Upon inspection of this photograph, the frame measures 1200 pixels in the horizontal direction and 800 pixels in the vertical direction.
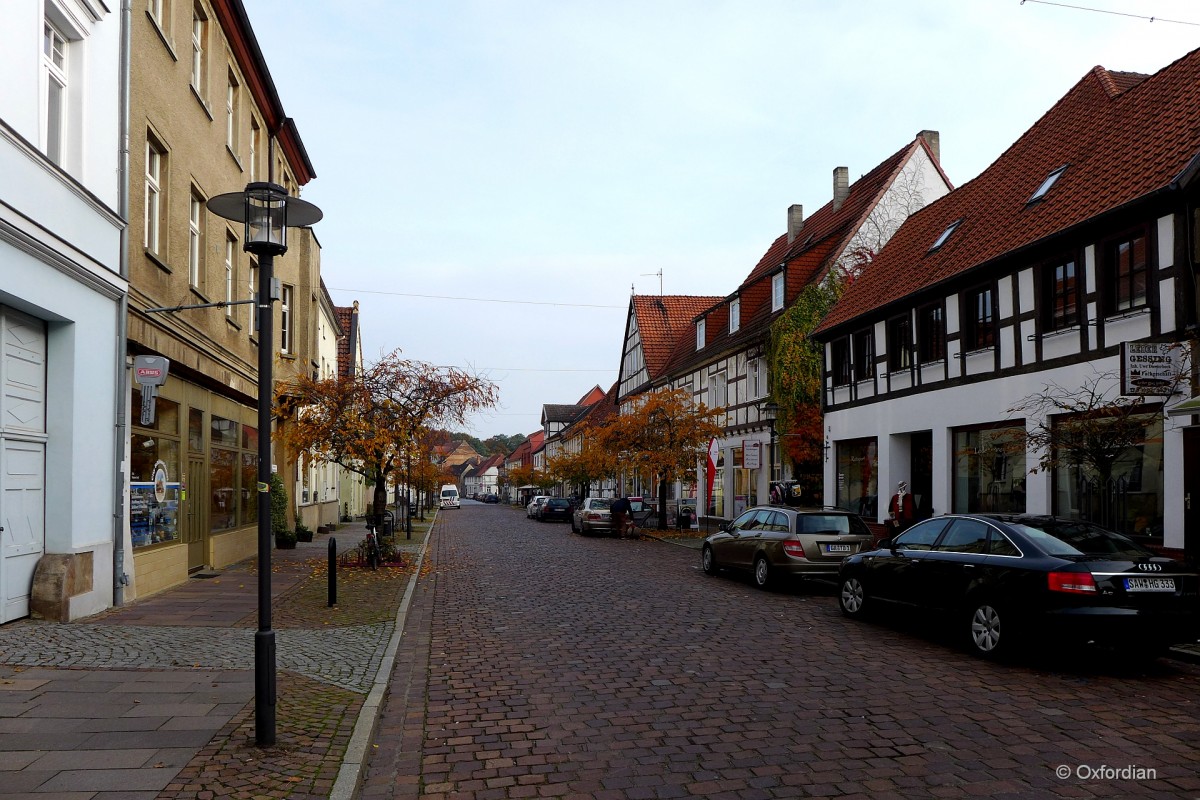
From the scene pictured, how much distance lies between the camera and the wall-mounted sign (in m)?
12.2

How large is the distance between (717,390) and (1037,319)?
821 inches

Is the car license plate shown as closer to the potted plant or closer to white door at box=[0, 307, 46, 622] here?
white door at box=[0, 307, 46, 622]

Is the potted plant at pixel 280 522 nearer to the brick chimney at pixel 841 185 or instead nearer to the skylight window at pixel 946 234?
the skylight window at pixel 946 234

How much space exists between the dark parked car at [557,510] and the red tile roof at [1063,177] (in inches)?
1040

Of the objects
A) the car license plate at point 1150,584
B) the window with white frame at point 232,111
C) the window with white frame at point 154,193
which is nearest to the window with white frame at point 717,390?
the window with white frame at point 232,111

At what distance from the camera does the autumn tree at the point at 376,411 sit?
59.1 ft

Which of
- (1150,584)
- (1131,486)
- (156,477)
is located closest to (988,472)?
(1131,486)

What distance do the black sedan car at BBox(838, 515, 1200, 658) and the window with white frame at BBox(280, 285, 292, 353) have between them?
70.4 feet

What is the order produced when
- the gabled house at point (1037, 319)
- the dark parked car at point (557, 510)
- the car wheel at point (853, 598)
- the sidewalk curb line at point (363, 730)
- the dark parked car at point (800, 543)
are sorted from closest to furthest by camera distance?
the sidewalk curb line at point (363, 730), the car wheel at point (853, 598), the gabled house at point (1037, 319), the dark parked car at point (800, 543), the dark parked car at point (557, 510)

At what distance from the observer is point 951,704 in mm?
7402

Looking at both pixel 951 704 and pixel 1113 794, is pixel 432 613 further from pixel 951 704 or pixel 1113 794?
pixel 1113 794

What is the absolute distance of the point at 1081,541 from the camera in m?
9.21

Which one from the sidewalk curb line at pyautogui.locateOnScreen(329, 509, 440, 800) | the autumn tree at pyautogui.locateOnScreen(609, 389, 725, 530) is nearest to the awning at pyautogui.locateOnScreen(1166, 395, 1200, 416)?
the sidewalk curb line at pyautogui.locateOnScreen(329, 509, 440, 800)

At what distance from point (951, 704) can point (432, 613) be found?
746cm
